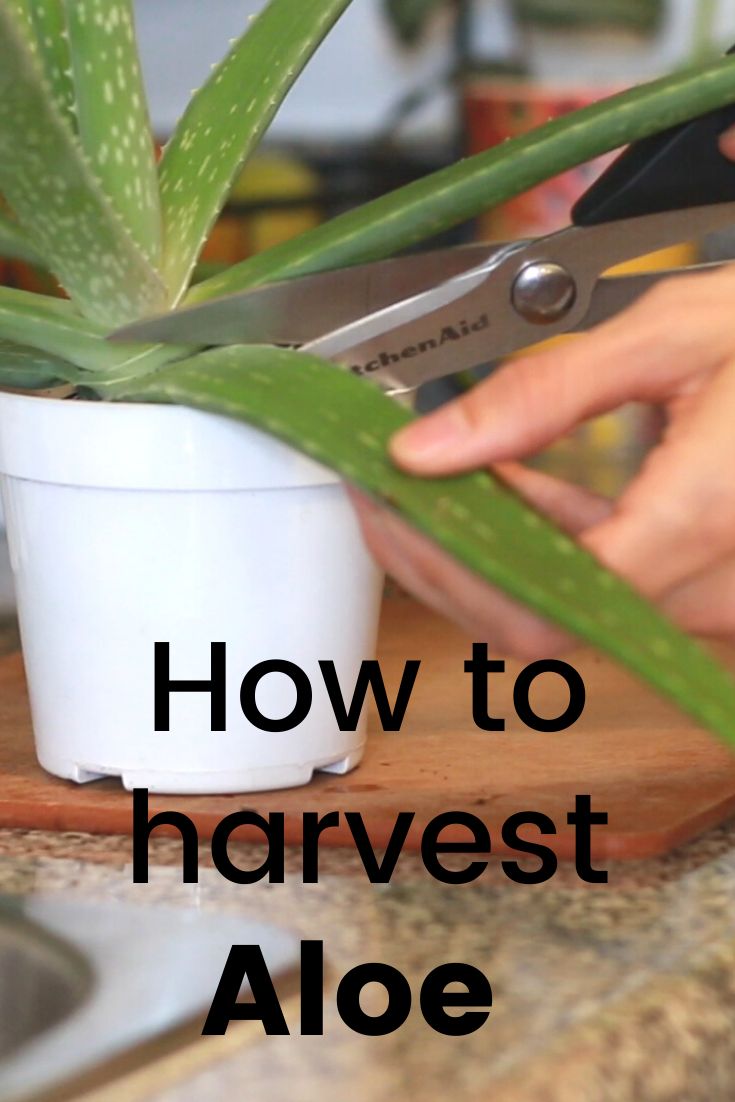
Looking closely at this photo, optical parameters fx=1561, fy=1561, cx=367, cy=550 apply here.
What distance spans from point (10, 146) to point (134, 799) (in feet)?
0.76

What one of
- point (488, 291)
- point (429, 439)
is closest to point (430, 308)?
point (488, 291)

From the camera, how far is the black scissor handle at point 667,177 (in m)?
0.56

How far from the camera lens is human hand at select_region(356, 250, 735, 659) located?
1.39 feet

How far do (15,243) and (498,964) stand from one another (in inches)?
12.9

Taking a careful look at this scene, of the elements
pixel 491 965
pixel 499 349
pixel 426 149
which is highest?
pixel 426 149

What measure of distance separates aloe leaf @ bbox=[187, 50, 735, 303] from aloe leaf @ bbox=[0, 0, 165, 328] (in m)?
0.04

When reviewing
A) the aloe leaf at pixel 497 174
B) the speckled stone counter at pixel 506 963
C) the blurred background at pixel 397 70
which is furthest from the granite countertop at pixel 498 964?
the blurred background at pixel 397 70

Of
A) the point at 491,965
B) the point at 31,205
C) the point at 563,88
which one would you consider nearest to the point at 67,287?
the point at 31,205

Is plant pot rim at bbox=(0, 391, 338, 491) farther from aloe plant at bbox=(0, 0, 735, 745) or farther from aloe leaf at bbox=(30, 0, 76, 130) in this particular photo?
aloe leaf at bbox=(30, 0, 76, 130)

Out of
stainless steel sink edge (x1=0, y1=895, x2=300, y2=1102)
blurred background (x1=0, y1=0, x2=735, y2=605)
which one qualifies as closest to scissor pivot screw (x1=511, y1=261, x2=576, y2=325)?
stainless steel sink edge (x1=0, y1=895, x2=300, y2=1102)

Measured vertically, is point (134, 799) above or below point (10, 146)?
below

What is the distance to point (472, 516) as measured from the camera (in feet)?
1.34

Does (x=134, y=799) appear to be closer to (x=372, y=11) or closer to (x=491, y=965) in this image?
(x=491, y=965)

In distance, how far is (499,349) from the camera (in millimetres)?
549
